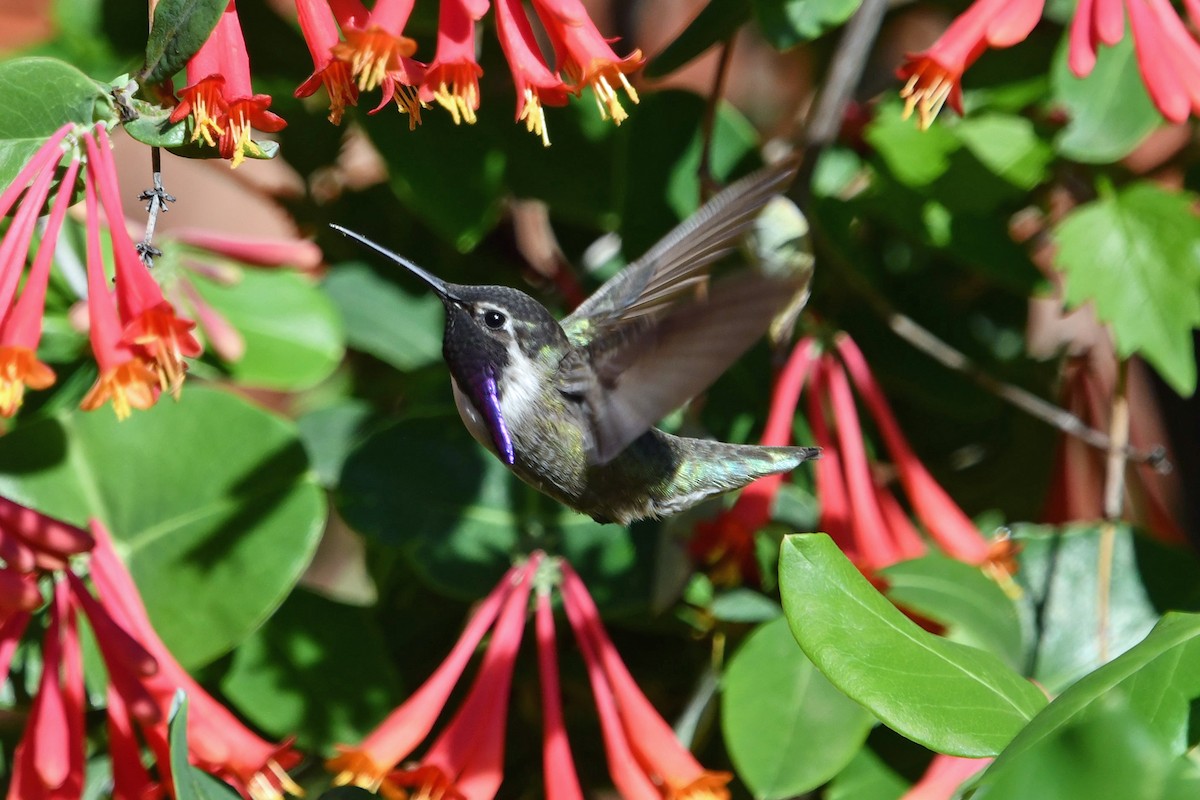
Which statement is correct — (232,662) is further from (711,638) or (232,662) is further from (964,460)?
(964,460)

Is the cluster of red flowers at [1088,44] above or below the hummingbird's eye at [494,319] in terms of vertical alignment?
above

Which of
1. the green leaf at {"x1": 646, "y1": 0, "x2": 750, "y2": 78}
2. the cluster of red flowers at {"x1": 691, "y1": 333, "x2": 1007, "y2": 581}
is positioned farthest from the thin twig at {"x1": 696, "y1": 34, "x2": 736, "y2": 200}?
the cluster of red flowers at {"x1": 691, "y1": 333, "x2": 1007, "y2": 581}

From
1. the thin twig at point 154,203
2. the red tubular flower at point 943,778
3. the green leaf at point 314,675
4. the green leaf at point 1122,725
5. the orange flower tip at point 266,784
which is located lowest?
the green leaf at point 314,675

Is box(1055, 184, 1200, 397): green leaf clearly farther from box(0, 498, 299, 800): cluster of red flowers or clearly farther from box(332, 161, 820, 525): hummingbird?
box(0, 498, 299, 800): cluster of red flowers

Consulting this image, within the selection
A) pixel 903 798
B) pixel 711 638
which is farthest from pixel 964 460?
pixel 903 798

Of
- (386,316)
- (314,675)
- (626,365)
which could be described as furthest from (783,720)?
(386,316)

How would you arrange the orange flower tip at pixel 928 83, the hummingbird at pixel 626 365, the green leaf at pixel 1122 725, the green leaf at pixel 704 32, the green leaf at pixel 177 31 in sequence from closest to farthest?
the green leaf at pixel 1122 725 < the green leaf at pixel 177 31 < the hummingbird at pixel 626 365 < the orange flower tip at pixel 928 83 < the green leaf at pixel 704 32

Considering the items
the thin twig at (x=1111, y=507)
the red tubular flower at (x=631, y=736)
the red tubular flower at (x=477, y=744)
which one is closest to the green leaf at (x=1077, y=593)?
the thin twig at (x=1111, y=507)

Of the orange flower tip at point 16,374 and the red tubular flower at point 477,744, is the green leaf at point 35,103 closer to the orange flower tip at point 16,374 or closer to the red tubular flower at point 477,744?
the orange flower tip at point 16,374
